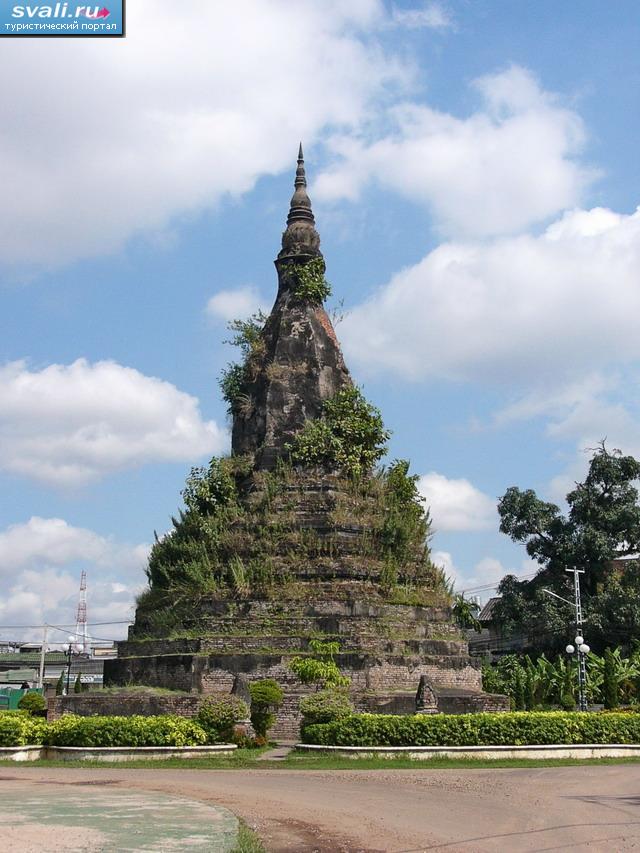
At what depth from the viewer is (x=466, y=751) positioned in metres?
20.5

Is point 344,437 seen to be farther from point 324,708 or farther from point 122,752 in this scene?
point 122,752

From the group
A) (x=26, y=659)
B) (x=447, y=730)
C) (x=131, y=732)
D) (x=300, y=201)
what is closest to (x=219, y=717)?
(x=131, y=732)

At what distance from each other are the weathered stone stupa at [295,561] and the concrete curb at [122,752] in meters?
3.92

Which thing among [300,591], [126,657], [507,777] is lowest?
[507,777]

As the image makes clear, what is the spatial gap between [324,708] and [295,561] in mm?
6856

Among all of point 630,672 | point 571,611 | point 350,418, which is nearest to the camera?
point 350,418

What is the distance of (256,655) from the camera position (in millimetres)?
25312

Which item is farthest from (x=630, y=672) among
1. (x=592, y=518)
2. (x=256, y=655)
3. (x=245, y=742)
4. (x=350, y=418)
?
(x=245, y=742)

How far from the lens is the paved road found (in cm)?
1065

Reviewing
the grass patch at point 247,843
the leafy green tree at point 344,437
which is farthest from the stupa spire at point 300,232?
the grass patch at point 247,843

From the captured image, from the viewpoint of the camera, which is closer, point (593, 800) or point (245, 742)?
point (593, 800)

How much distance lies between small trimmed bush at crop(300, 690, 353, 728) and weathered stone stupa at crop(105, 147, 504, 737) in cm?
237

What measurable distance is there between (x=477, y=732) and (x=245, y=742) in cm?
529

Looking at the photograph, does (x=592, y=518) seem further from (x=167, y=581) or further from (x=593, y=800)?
(x=593, y=800)
